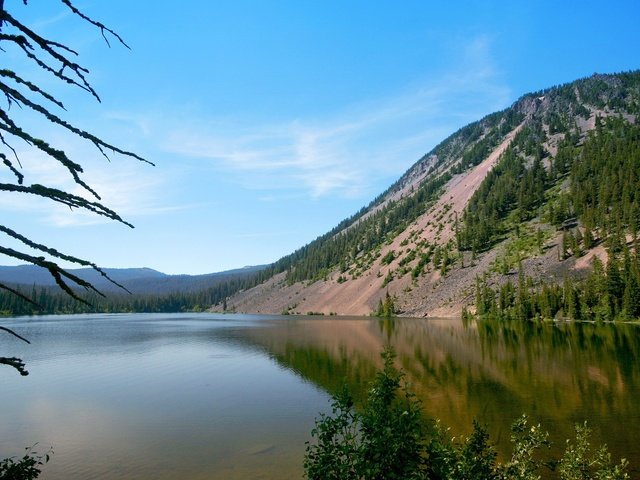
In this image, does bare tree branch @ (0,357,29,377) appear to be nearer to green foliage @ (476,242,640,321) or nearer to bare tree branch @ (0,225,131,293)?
bare tree branch @ (0,225,131,293)

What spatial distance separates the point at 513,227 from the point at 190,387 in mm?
151188

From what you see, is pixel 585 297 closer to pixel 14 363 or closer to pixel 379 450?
pixel 379 450

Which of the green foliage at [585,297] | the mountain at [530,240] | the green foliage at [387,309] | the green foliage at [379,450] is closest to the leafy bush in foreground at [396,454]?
the green foliage at [379,450]

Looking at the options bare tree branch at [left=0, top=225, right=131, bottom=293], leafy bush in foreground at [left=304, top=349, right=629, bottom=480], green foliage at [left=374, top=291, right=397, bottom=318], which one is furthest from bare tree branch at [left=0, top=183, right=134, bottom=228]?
green foliage at [left=374, top=291, right=397, bottom=318]

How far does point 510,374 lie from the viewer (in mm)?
37219

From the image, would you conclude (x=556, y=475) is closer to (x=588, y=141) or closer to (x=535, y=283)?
(x=535, y=283)

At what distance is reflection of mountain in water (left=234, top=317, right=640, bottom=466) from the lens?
23844 millimetres

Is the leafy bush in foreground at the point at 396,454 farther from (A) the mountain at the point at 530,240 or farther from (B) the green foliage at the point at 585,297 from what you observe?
(A) the mountain at the point at 530,240

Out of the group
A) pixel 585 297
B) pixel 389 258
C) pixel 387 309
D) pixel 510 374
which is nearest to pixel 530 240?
pixel 585 297

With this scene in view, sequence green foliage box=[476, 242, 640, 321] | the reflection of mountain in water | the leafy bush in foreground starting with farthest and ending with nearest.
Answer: green foliage box=[476, 242, 640, 321] → the reflection of mountain in water → the leafy bush in foreground

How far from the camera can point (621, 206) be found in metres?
124

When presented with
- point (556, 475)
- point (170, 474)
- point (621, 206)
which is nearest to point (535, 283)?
point (621, 206)

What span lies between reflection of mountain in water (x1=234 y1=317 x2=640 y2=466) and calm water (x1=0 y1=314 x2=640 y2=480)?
13 centimetres

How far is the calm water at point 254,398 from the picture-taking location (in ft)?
64.6
